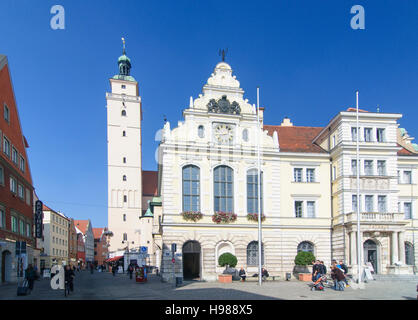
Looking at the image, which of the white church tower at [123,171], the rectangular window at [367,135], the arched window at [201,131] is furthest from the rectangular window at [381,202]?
the white church tower at [123,171]

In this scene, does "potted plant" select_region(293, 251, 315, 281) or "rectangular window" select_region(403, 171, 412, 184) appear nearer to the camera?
"potted plant" select_region(293, 251, 315, 281)

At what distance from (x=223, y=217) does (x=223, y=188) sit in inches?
103

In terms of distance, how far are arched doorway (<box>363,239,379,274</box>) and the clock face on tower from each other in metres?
14.8

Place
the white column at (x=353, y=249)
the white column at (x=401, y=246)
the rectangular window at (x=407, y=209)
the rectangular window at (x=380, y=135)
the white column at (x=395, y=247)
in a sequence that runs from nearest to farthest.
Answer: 1. the white column at (x=353, y=249)
2. the white column at (x=395, y=247)
3. the white column at (x=401, y=246)
4. the rectangular window at (x=380, y=135)
5. the rectangular window at (x=407, y=209)

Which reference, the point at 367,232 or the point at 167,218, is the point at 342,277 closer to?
the point at 367,232

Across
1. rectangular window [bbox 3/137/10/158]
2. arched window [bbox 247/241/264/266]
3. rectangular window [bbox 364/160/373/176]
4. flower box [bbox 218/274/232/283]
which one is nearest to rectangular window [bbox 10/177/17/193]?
rectangular window [bbox 3/137/10/158]

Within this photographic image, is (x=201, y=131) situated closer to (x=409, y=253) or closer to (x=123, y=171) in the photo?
(x=409, y=253)

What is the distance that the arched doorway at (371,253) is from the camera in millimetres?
33531

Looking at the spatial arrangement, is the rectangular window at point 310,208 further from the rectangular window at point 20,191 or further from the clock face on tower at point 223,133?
the rectangular window at point 20,191

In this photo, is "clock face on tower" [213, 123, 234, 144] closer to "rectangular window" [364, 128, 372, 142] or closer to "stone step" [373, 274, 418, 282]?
"rectangular window" [364, 128, 372, 142]

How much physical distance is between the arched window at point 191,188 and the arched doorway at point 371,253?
48.9 ft

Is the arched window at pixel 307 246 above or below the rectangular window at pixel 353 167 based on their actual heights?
below

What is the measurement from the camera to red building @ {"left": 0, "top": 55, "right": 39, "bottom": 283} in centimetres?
3088
